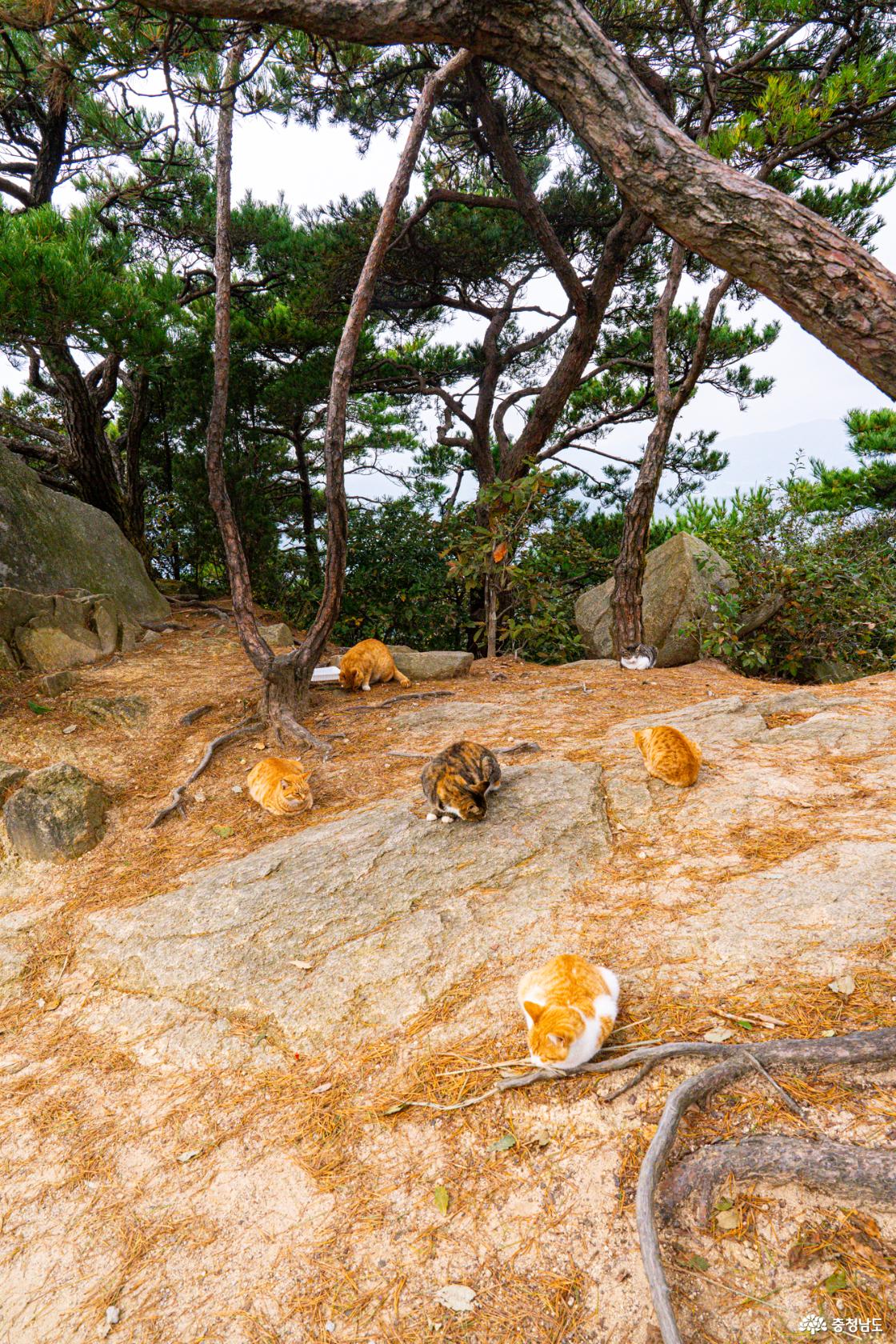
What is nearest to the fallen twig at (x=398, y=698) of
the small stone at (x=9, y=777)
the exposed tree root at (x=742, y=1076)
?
the small stone at (x=9, y=777)

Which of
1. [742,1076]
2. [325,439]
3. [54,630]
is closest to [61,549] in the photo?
[54,630]

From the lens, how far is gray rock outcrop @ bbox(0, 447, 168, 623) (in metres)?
5.91

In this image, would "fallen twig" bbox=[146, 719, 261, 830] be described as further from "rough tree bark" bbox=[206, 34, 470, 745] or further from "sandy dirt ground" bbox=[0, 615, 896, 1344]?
"sandy dirt ground" bbox=[0, 615, 896, 1344]

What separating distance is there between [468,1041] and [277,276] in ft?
28.6

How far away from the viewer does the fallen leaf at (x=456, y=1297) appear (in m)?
1.43

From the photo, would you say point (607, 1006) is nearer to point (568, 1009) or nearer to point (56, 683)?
point (568, 1009)

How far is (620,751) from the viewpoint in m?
3.81

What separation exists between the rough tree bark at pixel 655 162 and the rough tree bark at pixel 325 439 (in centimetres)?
170

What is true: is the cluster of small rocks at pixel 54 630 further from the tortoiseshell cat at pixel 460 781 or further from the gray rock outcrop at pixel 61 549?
the tortoiseshell cat at pixel 460 781

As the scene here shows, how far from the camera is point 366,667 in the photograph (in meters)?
5.37

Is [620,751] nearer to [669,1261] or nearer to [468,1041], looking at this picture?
[468,1041]

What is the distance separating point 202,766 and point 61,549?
3360 millimetres

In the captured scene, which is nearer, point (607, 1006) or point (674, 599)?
point (607, 1006)

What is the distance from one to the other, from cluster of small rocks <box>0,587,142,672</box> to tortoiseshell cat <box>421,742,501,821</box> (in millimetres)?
3698
